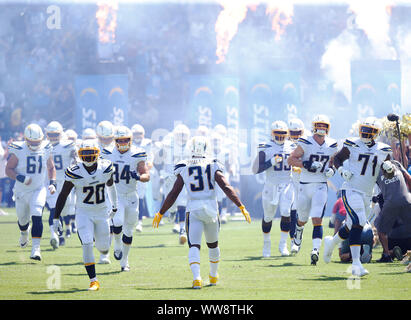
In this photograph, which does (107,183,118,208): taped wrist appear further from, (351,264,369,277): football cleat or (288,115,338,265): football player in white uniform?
(351,264,369,277): football cleat

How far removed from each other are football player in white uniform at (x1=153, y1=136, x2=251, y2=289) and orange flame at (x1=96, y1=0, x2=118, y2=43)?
18490mm

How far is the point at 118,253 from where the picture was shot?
11789mm

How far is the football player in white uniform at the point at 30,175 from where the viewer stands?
13203mm

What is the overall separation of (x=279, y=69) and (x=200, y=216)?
42.1 feet

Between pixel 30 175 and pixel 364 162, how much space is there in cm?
564

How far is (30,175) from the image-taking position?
44.1ft

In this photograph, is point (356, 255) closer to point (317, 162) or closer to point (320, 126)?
point (317, 162)

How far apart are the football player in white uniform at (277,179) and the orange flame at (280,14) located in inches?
614

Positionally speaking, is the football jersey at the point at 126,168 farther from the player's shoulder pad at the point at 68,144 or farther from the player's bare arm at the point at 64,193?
the player's shoulder pad at the point at 68,144

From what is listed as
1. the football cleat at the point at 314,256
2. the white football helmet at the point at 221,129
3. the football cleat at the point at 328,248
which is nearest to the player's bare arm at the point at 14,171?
the football cleat at the point at 314,256
